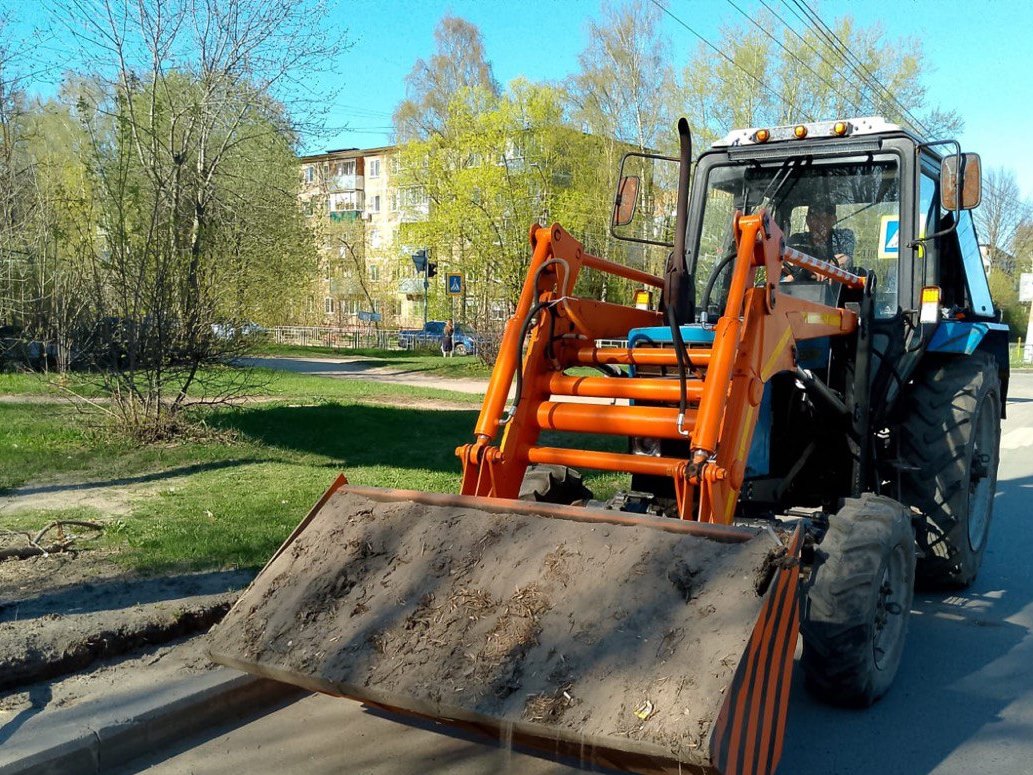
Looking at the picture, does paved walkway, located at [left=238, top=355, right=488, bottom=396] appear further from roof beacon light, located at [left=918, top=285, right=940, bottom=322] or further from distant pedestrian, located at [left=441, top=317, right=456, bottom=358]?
roof beacon light, located at [left=918, top=285, right=940, bottom=322]

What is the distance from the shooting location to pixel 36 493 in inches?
320

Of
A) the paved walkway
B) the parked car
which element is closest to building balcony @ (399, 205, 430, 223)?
the parked car

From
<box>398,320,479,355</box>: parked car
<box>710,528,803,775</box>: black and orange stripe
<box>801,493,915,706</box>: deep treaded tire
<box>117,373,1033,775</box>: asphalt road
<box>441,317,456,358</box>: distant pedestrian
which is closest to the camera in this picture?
<box>710,528,803,775</box>: black and orange stripe

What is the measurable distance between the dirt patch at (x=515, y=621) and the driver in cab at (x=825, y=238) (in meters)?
3.31

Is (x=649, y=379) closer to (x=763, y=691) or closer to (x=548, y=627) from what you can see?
→ (x=548, y=627)

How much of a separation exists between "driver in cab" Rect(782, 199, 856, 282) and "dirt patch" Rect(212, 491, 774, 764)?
3.31 meters

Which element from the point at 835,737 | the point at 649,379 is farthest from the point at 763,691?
the point at 649,379

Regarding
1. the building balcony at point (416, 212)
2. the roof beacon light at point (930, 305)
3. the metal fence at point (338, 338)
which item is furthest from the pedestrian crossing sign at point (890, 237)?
the metal fence at point (338, 338)

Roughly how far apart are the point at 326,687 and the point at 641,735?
1284 mm

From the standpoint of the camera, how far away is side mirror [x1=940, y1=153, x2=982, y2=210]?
19.0 ft

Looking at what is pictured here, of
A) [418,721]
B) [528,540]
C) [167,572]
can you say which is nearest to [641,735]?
[528,540]

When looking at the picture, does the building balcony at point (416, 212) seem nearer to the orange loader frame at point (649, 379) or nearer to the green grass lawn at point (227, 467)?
the green grass lawn at point (227, 467)

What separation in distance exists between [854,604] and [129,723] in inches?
123

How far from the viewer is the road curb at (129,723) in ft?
12.3
